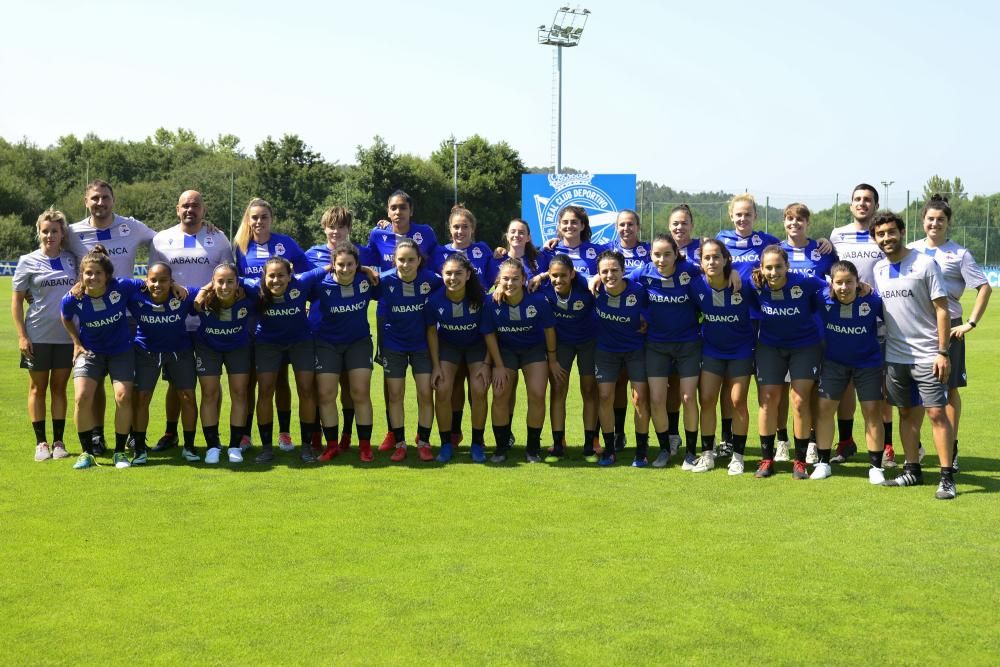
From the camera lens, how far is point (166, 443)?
25.9 ft

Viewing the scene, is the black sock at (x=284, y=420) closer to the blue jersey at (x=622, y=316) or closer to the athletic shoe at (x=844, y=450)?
the blue jersey at (x=622, y=316)

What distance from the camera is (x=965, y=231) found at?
150 ft

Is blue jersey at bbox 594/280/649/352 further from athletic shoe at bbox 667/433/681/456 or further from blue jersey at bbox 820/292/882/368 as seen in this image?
blue jersey at bbox 820/292/882/368

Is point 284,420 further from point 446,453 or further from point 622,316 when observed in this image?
point 622,316

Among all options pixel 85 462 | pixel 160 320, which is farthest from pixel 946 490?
pixel 85 462

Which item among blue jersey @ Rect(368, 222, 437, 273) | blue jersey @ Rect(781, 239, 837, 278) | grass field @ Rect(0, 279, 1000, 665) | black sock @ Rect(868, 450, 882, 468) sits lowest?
grass field @ Rect(0, 279, 1000, 665)

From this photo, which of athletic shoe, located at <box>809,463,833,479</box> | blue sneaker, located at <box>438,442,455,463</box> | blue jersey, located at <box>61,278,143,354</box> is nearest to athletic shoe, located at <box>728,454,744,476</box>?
athletic shoe, located at <box>809,463,833,479</box>

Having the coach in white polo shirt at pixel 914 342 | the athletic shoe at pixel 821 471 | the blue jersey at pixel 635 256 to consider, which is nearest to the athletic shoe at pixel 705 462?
the athletic shoe at pixel 821 471

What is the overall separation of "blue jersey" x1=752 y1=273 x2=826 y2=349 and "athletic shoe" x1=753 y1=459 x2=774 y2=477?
814 millimetres

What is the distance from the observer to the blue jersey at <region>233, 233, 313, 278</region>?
7.74m

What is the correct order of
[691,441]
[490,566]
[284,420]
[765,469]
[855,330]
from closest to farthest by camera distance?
[490,566], [855,330], [765,469], [691,441], [284,420]

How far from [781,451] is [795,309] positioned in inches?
50.0

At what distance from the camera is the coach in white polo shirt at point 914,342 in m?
6.21

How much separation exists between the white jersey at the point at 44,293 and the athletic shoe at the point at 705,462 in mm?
4802
